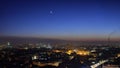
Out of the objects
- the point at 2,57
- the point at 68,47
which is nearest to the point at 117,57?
the point at 68,47

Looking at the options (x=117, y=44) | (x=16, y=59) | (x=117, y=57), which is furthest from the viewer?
(x=117, y=57)

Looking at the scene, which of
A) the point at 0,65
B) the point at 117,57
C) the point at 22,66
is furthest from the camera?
the point at 117,57

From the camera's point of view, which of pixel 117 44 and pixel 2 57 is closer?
pixel 2 57

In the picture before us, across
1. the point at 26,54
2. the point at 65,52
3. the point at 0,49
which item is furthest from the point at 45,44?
the point at 0,49

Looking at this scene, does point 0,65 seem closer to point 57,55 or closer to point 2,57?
point 2,57

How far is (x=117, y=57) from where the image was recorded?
35.9 ft

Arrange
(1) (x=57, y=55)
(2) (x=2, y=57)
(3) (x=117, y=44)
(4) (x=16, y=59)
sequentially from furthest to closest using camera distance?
(1) (x=57, y=55) → (3) (x=117, y=44) → (4) (x=16, y=59) → (2) (x=2, y=57)

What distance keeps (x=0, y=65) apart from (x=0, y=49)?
547 mm

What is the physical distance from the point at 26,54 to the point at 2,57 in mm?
3073

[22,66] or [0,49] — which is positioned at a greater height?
[0,49]

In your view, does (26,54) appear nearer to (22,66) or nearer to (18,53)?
(18,53)

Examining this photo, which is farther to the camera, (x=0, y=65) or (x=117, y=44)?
(x=117, y=44)

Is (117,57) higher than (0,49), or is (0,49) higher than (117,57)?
(0,49)

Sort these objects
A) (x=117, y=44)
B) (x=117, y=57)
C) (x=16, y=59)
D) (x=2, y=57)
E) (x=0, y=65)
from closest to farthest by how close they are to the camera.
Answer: (x=0, y=65) → (x=2, y=57) → (x=16, y=59) → (x=117, y=44) → (x=117, y=57)
